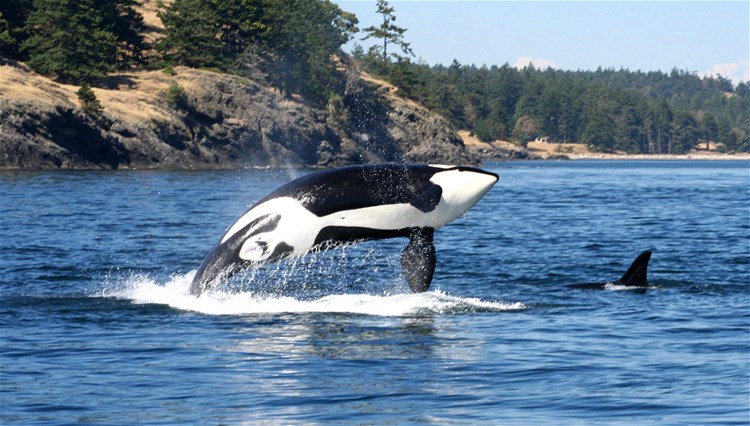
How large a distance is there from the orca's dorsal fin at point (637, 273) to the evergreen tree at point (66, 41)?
84803 millimetres

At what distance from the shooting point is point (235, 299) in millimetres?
20078

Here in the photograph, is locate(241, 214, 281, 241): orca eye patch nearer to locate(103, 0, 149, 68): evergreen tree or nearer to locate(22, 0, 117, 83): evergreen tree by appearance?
locate(22, 0, 117, 83): evergreen tree

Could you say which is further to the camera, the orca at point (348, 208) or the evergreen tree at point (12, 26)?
the evergreen tree at point (12, 26)

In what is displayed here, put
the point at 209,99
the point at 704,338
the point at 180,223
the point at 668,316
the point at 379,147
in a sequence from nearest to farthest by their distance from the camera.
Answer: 1. the point at 704,338
2. the point at 668,316
3. the point at 180,223
4. the point at 209,99
5. the point at 379,147

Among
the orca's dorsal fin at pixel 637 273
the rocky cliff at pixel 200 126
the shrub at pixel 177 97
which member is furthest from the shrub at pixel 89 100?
the orca's dorsal fin at pixel 637 273

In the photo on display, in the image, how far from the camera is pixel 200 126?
10525cm

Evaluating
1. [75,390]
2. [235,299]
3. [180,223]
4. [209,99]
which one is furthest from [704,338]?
[209,99]

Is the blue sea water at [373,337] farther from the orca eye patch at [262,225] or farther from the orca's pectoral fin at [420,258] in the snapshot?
the orca eye patch at [262,225]

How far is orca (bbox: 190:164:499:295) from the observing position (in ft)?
58.6

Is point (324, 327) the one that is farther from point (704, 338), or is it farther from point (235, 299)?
point (704, 338)

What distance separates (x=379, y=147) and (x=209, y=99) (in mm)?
32278

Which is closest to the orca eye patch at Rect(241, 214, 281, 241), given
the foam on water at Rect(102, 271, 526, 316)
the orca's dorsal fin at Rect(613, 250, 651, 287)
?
the foam on water at Rect(102, 271, 526, 316)

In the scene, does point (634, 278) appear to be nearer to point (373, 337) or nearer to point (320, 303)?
point (320, 303)

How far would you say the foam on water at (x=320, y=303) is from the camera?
1917 centimetres
